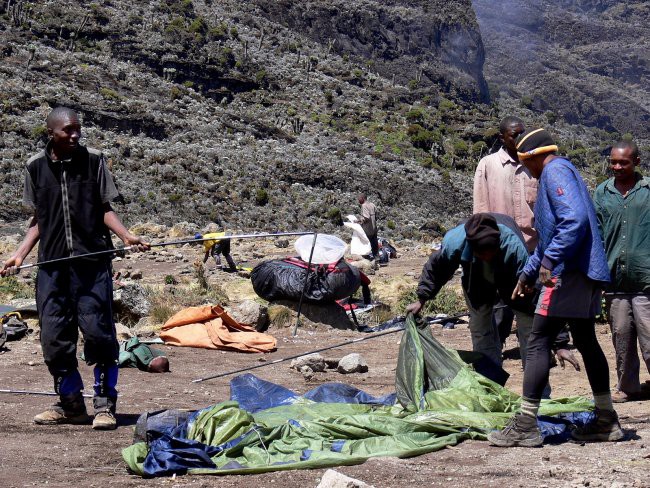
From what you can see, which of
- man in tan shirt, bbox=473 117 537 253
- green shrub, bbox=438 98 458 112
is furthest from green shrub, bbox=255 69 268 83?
man in tan shirt, bbox=473 117 537 253

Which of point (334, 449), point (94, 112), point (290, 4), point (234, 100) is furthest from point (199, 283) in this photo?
point (290, 4)

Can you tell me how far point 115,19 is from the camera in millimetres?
55094

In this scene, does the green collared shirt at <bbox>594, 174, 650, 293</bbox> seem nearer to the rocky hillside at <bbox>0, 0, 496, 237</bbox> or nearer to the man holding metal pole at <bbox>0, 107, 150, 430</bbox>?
the man holding metal pole at <bbox>0, 107, 150, 430</bbox>

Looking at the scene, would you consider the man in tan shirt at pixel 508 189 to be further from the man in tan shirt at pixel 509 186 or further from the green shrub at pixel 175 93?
the green shrub at pixel 175 93

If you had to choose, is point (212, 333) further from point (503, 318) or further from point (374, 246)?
point (374, 246)

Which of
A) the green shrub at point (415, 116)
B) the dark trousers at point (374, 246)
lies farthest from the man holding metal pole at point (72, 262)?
the green shrub at point (415, 116)

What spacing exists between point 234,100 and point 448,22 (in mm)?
46440

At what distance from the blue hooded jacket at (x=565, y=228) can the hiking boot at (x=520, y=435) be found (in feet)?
1.92

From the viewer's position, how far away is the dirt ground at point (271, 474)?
3758 millimetres

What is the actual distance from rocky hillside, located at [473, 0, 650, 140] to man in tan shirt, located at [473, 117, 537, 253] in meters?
99.9

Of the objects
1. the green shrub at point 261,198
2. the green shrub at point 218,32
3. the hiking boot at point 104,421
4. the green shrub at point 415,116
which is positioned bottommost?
the green shrub at point 261,198

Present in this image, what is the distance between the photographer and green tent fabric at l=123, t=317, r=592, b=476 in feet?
13.5

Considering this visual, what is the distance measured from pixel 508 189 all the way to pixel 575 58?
151584 millimetres

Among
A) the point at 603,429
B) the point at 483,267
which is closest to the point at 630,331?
the point at 483,267
